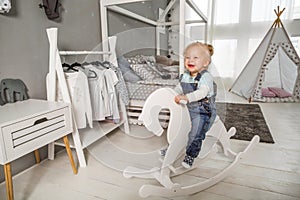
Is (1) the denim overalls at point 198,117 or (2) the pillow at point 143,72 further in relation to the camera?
(2) the pillow at point 143,72

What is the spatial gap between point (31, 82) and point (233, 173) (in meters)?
1.50

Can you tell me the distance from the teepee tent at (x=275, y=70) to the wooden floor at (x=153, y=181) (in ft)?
5.96

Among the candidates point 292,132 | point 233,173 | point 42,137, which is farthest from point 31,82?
point 292,132

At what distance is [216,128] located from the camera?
4.55ft

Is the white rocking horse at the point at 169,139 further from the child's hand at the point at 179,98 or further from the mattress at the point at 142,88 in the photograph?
the mattress at the point at 142,88

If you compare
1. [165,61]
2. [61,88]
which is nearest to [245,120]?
[165,61]

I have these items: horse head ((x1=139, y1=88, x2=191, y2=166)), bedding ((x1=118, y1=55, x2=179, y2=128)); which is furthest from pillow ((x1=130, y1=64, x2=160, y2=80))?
horse head ((x1=139, y1=88, x2=191, y2=166))

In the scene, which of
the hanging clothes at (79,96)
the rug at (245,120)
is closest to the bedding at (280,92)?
the rug at (245,120)

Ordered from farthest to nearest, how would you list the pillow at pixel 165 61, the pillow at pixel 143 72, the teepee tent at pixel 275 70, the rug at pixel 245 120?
the teepee tent at pixel 275 70 < the pillow at pixel 165 61 < the pillow at pixel 143 72 < the rug at pixel 245 120

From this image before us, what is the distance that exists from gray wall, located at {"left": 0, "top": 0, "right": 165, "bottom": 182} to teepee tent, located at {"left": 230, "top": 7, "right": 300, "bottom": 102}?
9.22 ft

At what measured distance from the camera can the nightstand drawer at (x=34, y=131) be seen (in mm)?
963

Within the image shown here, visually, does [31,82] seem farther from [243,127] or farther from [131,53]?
[243,127]

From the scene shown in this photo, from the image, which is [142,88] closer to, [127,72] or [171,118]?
[127,72]

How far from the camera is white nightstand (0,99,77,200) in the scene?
3.13 feet
